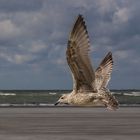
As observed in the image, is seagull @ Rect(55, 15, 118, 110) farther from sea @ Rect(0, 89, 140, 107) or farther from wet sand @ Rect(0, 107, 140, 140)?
sea @ Rect(0, 89, 140, 107)

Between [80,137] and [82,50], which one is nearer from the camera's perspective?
[82,50]

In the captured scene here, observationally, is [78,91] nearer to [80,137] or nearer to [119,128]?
[80,137]

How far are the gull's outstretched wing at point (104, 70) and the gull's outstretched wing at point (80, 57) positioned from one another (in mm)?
992

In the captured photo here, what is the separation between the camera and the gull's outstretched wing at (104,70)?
17.5 meters

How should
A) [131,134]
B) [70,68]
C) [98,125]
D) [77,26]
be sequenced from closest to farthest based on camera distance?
1. [77,26]
2. [70,68]
3. [131,134]
4. [98,125]

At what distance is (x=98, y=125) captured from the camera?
3100 centimetres

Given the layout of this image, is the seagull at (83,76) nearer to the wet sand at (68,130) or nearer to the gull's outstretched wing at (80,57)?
the gull's outstretched wing at (80,57)

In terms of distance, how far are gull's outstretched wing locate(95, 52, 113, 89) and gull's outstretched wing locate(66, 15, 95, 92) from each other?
0.99m

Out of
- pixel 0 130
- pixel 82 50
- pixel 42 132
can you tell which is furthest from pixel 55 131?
pixel 82 50

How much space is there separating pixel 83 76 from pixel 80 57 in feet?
1.93

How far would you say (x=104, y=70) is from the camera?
17.9m

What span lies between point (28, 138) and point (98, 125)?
7.28m

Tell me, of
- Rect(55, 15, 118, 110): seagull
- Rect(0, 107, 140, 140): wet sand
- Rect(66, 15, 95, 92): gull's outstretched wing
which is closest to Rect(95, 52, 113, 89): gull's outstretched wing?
Rect(55, 15, 118, 110): seagull

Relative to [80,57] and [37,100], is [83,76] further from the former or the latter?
[37,100]
